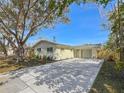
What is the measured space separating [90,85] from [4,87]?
4746 mm

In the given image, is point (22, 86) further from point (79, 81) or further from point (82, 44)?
point (82, 44)

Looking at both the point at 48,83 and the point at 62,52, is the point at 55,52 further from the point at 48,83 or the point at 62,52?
the point at 48,83

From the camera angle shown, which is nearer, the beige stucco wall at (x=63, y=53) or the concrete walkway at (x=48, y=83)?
the concrete walkway at (x=48, y=83)

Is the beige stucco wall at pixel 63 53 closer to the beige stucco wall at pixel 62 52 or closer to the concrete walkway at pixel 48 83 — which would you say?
the beige stucco wall at pixel 62 52

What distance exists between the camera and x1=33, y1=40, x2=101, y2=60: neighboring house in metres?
36.3

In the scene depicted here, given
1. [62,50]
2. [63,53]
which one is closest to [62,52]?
[62,50]

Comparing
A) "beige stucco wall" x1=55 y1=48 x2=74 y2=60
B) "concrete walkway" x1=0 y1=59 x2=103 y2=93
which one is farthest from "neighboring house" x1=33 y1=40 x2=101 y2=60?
"concrete walkway" x1=0 y1=59 x2=103 y2=93

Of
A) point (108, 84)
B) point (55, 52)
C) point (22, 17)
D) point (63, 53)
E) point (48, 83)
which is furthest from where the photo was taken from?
point (63, 53)

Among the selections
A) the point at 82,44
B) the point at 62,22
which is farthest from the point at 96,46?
the point at 62,22

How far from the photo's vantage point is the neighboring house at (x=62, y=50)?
119 feet

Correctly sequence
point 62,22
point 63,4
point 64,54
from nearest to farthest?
point 63,4
point 62,22
point 64,54

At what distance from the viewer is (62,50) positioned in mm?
37969

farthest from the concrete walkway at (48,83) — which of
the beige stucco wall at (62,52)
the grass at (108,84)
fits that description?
the beige stucco wall at (62,52)

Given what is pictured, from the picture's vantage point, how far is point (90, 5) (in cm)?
1181
